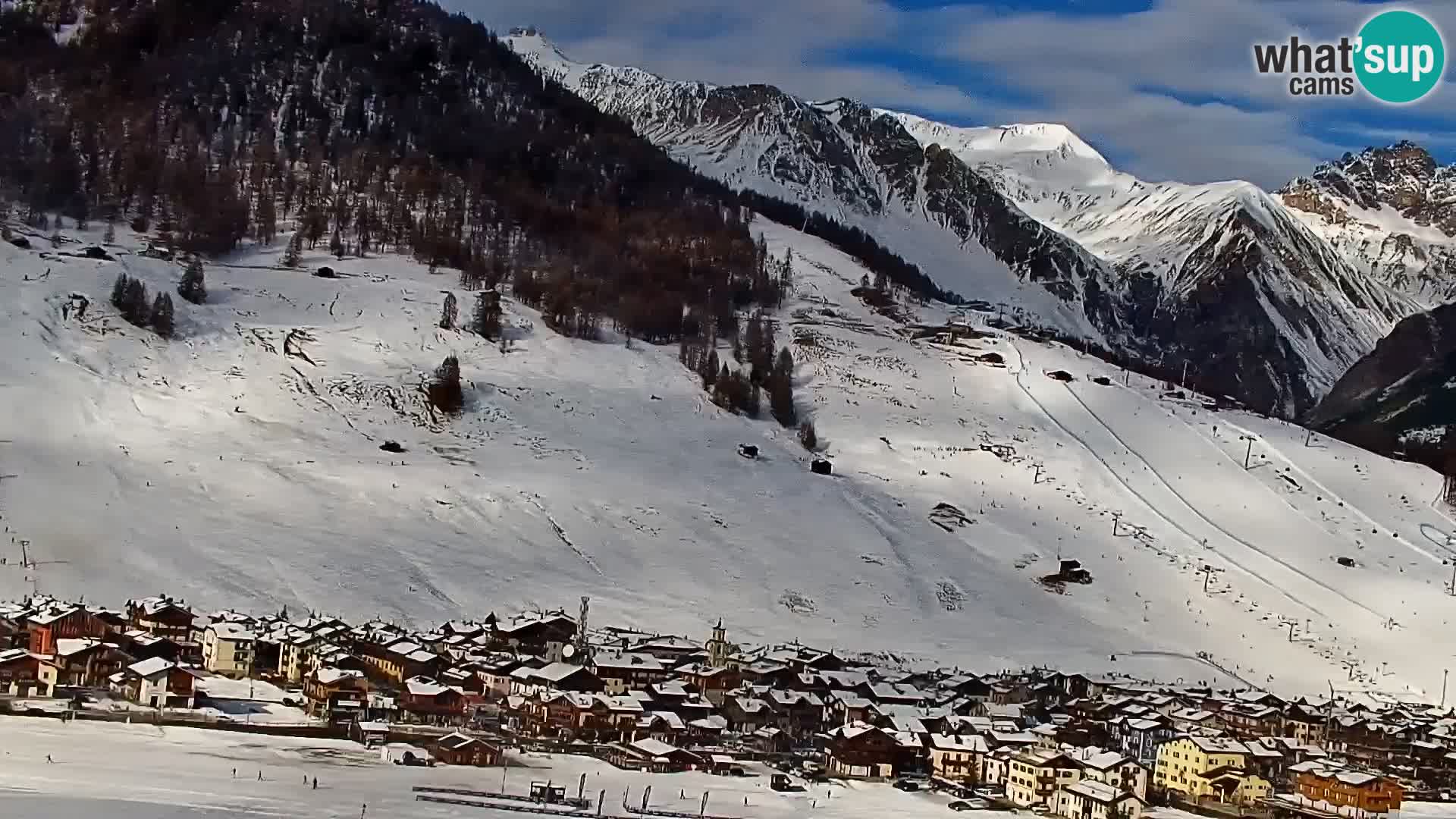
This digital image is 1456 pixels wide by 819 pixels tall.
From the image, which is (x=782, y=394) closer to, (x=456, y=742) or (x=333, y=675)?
(x=333, y=675)

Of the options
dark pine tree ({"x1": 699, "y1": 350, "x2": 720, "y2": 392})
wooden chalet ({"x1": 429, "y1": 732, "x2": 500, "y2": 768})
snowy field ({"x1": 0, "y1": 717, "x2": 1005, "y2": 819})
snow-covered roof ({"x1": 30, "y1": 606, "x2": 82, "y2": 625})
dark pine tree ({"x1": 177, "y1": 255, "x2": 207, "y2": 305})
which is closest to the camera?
snowy field ({"x1": 0, "y1": 717, "x2": 1005, "y2": 819})

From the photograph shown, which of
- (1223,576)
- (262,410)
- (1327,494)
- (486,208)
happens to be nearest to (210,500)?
(262,410)

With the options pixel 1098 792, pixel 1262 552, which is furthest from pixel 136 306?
pixel 1098 792

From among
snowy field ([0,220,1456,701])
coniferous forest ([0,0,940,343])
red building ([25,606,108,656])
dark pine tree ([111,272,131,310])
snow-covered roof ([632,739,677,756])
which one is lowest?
snow-covered roof ([632,739,677,756])

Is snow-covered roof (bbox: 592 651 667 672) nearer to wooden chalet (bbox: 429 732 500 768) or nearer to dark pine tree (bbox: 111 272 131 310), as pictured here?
wooden chalet (bbox: 429 732 500 768)

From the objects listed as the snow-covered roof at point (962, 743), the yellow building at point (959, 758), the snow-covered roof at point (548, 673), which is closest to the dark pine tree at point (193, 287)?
the snow-covered roof at point (548, 673)

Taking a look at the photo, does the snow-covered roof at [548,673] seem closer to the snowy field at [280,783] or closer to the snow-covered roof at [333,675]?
the snow-covered roof at [333,675]

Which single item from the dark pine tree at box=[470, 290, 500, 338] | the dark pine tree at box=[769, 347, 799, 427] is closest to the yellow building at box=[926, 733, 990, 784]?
the dark pine tree at box=[769, 347, 799, 427]
